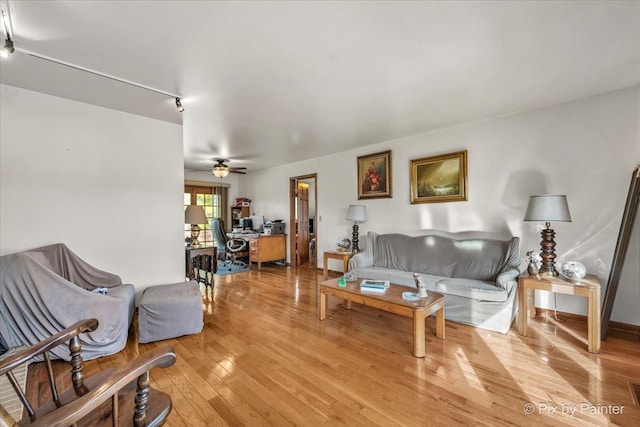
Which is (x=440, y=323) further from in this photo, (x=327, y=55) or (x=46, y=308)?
(x=46, y=308)

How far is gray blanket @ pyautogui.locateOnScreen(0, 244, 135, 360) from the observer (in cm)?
205

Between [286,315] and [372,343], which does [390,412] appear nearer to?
[372,343]

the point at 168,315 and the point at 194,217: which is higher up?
the point at 194,217

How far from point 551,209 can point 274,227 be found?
4.90 meters

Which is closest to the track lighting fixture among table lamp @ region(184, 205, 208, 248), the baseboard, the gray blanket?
the gray blanket

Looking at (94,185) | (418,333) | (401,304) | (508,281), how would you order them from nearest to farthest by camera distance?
(418,333) → (401,304) → (508,281) → (94,185)

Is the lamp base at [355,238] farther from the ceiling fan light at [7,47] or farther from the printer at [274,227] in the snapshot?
the ceiling fan light at [7,47]

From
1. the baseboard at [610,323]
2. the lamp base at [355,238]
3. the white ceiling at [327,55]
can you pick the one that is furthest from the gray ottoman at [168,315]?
the baseboard at [610,323]

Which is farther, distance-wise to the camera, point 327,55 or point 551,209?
point 551,209

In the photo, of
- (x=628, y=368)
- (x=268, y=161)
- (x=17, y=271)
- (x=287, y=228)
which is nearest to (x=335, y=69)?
(x=17, y=271)

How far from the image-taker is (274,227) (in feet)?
20.3

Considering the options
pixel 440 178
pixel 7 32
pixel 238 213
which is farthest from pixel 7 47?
pixel 238 213

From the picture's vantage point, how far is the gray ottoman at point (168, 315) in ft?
8.14

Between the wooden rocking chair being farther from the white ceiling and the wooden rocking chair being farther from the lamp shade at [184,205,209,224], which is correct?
the lamp shade at [184,205,209,224]
